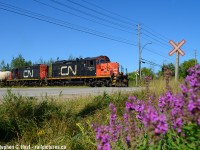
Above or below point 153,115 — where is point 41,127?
below

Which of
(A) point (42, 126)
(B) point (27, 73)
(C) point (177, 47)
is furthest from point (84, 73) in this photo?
(A) point (42, 126)

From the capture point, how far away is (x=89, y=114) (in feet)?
24.1

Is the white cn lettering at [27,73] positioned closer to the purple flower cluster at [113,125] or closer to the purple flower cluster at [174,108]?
the purple flower cluster at [113,125]

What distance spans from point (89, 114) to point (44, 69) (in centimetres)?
3504

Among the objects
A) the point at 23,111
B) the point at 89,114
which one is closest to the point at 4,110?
the point at 23,111

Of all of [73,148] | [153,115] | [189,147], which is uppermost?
[153,115]

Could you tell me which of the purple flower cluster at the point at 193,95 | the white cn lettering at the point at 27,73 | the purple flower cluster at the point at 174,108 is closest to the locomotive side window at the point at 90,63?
the white cn lettering at the point at 27,73

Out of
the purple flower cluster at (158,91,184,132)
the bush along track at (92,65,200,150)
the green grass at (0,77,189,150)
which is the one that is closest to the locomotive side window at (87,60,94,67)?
the green grass at (0,77,189,150)

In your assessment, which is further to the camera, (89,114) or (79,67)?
(79,67)

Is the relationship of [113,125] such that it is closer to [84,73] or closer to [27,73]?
[84,73]

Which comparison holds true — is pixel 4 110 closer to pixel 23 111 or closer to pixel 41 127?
pixel 23 111

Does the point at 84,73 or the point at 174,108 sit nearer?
the point at 174,108

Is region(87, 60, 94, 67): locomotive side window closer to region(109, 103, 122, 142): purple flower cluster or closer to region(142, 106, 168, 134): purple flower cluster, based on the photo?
region(109, 103, 122, 142): purple flower cluster

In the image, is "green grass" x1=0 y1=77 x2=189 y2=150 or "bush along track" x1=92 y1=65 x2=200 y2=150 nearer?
"bush along track" x1=92 y1=65 x2=200 y2=150
